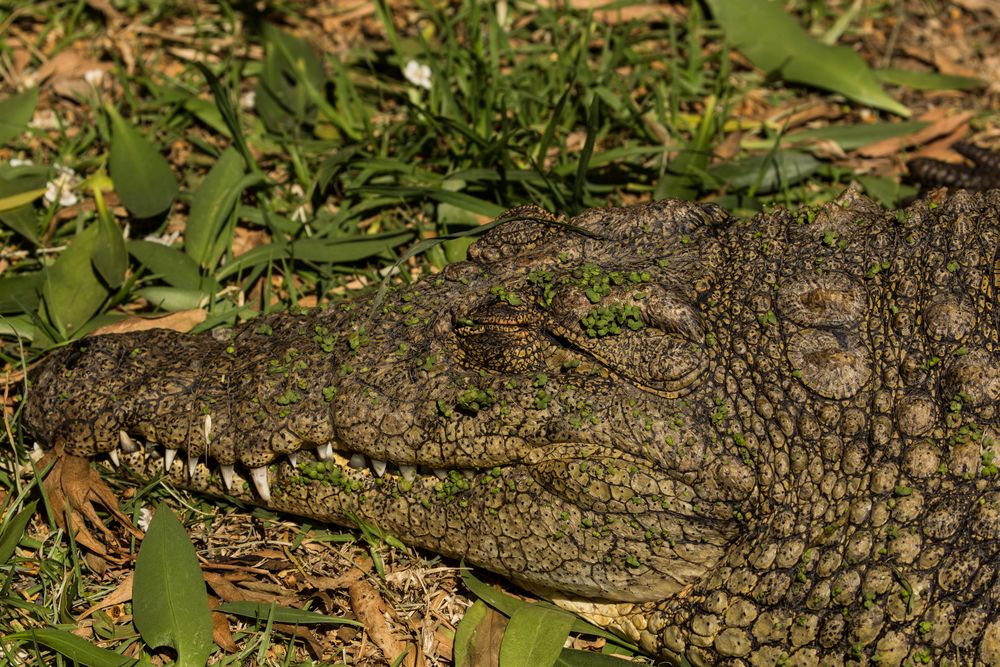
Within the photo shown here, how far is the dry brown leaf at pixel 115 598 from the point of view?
3.23m

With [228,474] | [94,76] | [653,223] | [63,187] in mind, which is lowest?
[228,474]

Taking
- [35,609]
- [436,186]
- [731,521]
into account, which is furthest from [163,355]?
[731,521]

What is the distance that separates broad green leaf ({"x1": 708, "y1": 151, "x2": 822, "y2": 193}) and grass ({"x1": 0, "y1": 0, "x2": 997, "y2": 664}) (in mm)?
11

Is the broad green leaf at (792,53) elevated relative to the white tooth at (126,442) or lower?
elevated

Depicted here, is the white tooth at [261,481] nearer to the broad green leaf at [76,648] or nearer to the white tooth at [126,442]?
the white tooth at [126,442]

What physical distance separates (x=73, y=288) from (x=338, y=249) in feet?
3.53

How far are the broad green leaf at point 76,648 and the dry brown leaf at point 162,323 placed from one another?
1.31 metres

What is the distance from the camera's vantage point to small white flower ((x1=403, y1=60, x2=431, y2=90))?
494cm

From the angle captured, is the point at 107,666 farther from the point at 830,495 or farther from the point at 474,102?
the point at 474,102

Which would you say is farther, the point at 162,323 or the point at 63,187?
the point at 63,187

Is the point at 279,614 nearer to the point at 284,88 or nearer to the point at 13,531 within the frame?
the point at 13,531

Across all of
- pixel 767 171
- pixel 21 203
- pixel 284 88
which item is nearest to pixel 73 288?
pixel 21 203

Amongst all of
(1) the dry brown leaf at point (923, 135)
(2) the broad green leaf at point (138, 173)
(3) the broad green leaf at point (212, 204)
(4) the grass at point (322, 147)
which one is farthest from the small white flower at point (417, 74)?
(1) the dry brown leaf at point (923, 135)

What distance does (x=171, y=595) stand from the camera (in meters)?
3.12
